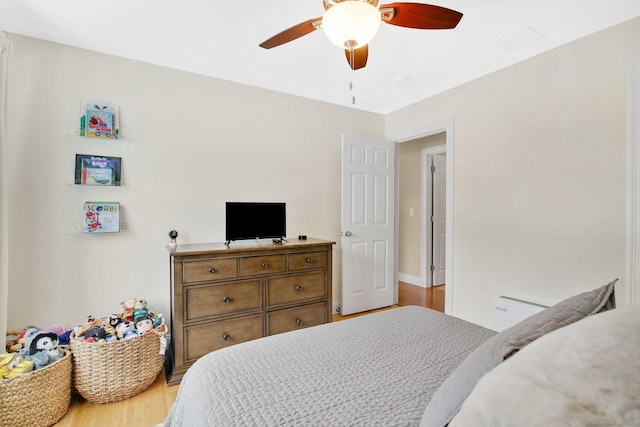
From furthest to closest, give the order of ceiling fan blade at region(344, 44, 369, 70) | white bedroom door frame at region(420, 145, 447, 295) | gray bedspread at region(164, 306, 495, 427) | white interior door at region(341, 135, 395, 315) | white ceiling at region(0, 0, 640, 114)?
white bedroom door frame at region(420, 145, 447, 295)
white interior door at region(341, 135, 395, 315)
white ceiling at region(0, 0, 640, 114)
ceiling fan blade at region(344, 44, 369, 70)
gray bedspread at region(164, 306, 495, 427)

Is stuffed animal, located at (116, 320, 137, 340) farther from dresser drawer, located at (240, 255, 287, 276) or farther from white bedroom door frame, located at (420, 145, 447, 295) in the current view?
white bedroom door frame, located at (420, 145, 447, 295)

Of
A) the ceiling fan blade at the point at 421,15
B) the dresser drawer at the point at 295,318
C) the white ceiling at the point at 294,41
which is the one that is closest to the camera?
the ceiling fan blade at the point at 421,15

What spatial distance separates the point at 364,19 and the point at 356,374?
1474 millimetres

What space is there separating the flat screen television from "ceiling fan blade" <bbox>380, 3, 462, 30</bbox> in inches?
72.3

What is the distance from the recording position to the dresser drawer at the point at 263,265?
2.40 meters

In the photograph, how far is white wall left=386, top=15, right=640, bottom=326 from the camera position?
206 cm

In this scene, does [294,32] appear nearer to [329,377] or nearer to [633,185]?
[329,377]

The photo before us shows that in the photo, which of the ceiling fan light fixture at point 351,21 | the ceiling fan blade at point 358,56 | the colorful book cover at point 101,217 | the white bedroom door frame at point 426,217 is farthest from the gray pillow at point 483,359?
the white bedroom door frame at point 426,217

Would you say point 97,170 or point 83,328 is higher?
point 97,170

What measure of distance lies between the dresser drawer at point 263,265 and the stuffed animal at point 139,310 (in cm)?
76

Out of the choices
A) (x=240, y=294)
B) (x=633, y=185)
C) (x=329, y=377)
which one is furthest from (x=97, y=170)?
(x=633, y=185)

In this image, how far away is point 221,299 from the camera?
7.57 ft

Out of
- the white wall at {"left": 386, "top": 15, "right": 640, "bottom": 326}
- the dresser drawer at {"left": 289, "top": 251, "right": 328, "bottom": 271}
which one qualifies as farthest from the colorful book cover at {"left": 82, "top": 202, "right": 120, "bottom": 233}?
the white wall at {"left": 386, "top": 15, "right": 640, "bottom": 326}

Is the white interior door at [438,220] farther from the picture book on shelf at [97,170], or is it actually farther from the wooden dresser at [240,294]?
the picture book on shelf at [97,170]
